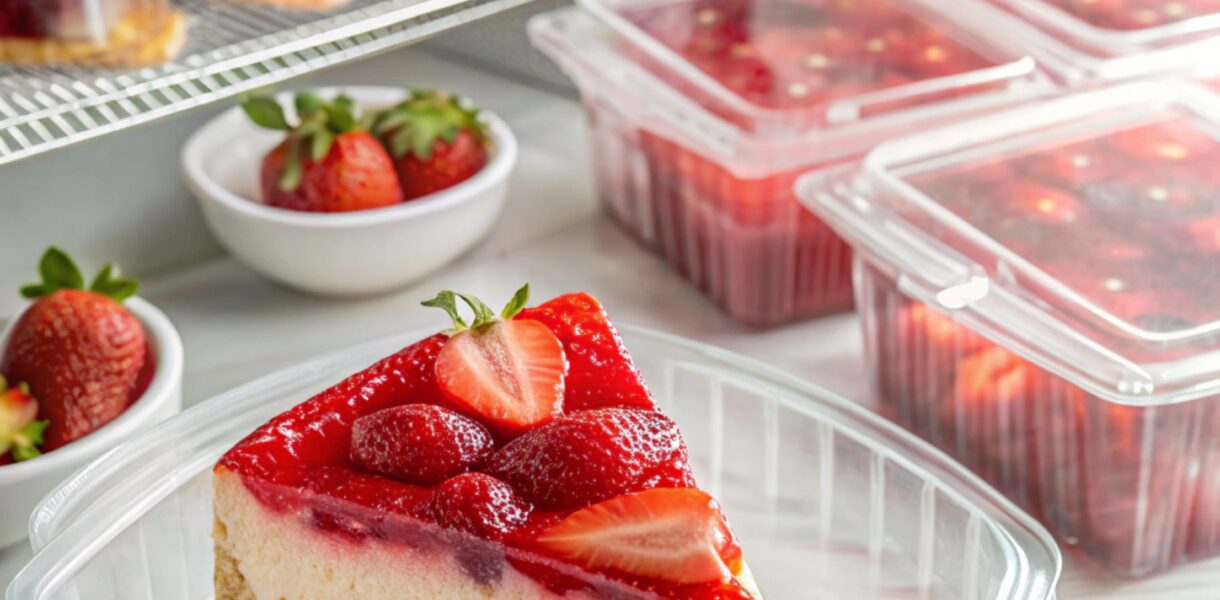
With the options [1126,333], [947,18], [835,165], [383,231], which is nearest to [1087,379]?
[1126,333]

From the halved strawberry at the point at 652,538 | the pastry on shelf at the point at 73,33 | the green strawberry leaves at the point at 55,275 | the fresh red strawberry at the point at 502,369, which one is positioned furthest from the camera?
the green strawberry leaves at the point at 55,275

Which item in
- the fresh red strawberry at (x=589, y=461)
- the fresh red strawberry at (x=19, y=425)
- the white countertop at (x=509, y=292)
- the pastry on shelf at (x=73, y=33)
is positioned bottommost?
the white countertop at (x=509, y=292)

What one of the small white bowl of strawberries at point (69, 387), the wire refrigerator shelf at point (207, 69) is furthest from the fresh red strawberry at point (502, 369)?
the small white bowl of strawberries at point (69, 387)

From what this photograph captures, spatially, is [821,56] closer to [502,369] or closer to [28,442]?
[502,369]

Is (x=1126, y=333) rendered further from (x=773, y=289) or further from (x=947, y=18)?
(x=947, y=18)

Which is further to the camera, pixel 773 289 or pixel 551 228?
pixel 551 228

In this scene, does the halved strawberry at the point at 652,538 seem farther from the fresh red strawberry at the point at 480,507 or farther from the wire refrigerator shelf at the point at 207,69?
the wire refrigerator shelf at the point at 207,69

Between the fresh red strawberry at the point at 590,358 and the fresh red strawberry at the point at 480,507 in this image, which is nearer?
the fresh red strawberry at the point at 480,507

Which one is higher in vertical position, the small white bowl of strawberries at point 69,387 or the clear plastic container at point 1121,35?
the clear plastic container at point 1121,35
